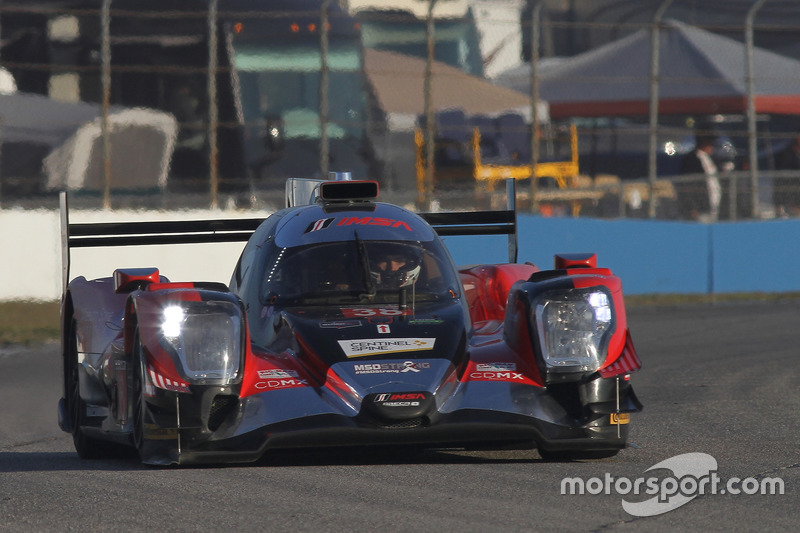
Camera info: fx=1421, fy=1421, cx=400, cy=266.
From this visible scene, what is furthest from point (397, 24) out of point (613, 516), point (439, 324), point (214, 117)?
point (613, 516)

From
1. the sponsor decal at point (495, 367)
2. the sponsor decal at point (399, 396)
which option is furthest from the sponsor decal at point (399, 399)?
the sponsor decal at point (495, 367)

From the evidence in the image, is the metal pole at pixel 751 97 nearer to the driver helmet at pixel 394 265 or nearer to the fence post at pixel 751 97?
the fence post at pixel 751 97

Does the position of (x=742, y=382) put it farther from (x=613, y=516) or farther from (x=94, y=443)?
(x=613, y=516)

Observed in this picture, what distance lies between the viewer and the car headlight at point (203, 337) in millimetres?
5980

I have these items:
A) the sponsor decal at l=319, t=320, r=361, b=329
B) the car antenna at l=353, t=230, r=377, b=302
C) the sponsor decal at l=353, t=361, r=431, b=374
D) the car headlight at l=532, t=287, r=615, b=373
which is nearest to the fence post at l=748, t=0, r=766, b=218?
the car antenna at l=353, t=230, r=377, b=302

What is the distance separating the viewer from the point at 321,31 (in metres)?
18.4

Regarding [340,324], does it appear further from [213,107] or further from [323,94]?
[323,94]

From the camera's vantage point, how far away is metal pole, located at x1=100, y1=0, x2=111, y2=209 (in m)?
17.6

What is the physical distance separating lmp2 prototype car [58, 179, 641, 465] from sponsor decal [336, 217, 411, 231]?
11 millimetres

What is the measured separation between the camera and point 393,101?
62.2 ft

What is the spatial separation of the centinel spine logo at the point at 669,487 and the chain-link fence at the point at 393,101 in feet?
41.1

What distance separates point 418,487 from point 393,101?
13.8 m

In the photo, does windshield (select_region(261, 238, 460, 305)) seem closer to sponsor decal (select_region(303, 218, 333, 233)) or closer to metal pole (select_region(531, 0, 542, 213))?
sponsor decal (select_region(303, 218, 333, 233))

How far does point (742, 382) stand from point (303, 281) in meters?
4.46
